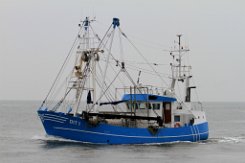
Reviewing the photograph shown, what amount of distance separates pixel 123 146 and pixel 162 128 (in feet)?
12.3

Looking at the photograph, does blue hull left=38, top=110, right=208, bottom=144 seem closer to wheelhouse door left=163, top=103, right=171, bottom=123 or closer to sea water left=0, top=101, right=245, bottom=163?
sea water left=0, top=101, right=245, bottom=163

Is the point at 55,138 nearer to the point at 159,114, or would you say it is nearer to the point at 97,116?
the point at 97,116

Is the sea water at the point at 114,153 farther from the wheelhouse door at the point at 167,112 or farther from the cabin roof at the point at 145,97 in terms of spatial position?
the cabin roof at the point at 145,97

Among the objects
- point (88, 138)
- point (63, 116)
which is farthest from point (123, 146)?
point (63, 116)

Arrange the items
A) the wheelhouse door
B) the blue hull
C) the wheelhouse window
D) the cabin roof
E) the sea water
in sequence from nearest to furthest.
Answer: the sea water
the blue hull
the cabin roof
the wheelhouse window
the wheelhouse door

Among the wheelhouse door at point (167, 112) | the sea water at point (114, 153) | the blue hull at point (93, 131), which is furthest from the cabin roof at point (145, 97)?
the sea water at point (114, 153)

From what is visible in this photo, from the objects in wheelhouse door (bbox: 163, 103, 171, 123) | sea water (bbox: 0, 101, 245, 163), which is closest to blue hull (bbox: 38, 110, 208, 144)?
sea water (bbox: 0, 101, 245, 163)

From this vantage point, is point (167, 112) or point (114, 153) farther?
point (167, 112)

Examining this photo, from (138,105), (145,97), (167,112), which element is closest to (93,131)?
(138,105)

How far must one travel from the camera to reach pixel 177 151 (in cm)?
3531

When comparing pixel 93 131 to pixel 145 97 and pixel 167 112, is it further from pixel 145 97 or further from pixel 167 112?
pixel 167 112

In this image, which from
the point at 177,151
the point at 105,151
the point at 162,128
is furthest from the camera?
the point at 162,128

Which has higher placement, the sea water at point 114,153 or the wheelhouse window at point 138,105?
the wheelhouse window at point 138,105

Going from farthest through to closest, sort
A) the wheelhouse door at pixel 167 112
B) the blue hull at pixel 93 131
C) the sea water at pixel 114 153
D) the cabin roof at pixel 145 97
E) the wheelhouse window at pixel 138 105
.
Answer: the wheelhouse door at pixel 167 112
the wheelhouse window at pixel 138 105
the cabin roof at pixel 145 97
the blue hull at pixel 93 131
the sea water at pixel 114 153
